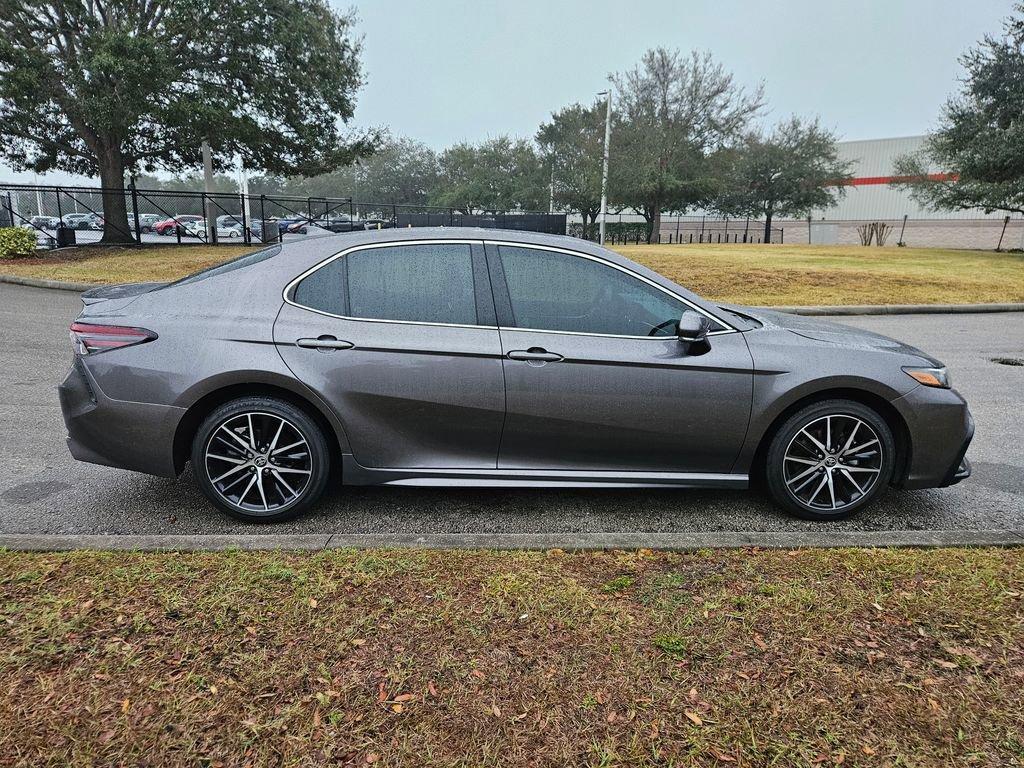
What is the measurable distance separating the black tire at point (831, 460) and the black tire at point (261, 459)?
8.40 feet

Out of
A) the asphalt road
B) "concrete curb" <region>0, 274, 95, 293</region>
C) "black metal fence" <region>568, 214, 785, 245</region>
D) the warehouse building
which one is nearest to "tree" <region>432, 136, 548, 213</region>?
"black metal fence" <region>568, 214, 785, 245</region>

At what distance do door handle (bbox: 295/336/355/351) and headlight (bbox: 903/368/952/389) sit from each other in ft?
10.2

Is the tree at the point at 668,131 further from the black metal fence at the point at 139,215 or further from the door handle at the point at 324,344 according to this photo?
the door handle at the point at 324,344

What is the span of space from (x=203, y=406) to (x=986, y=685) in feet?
12.2

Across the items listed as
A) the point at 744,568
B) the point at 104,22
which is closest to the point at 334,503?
the point at 744,568

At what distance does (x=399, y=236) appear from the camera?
410cm

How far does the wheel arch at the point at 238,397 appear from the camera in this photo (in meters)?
3.79

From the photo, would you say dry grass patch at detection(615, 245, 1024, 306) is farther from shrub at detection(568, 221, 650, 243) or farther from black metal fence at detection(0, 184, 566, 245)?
shrub at detection(568, 221, 650, 243)

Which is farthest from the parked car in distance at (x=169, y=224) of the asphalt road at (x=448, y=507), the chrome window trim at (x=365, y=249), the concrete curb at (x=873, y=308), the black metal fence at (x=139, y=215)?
the chrome window trim at (x=365, y=249)

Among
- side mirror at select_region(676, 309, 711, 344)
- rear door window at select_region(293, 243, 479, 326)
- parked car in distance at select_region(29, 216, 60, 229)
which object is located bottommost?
side mirror at select_region(676, 309, 711, 344)

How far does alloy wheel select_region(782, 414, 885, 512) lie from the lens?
13.0 feet

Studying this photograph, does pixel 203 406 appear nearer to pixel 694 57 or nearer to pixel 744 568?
pixel 744 568

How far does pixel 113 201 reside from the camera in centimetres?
2391

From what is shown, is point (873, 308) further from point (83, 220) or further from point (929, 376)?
point (83, 220)
